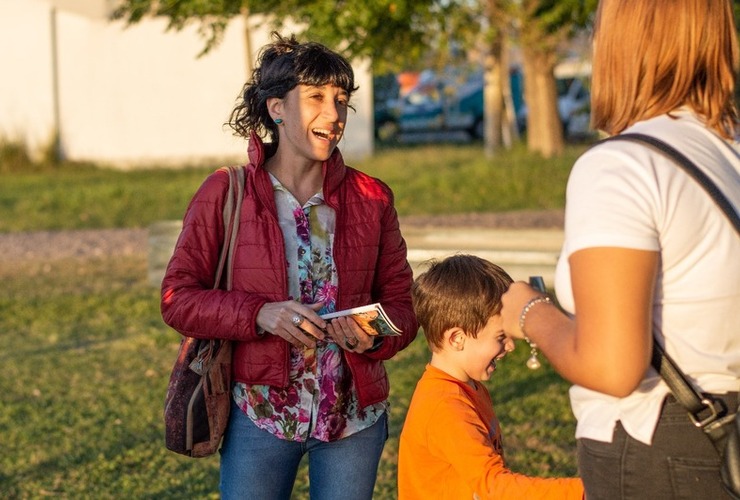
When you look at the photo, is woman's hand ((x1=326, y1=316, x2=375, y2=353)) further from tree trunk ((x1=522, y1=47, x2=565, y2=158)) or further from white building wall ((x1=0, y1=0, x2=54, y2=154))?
white building wall ((x1=0, y1=0, x2=54, y2=154))

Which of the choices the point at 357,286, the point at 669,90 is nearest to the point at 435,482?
the point at 357,286

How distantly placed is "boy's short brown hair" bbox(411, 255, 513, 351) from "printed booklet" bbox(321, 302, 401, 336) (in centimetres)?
11

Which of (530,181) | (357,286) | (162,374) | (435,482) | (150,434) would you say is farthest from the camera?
(530,181)

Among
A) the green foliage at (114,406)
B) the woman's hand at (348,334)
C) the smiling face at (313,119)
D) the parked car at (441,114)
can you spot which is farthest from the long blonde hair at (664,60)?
the parked car at (441,114)

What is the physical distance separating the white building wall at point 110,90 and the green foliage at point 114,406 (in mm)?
14192

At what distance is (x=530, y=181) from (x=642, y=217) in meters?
16.2

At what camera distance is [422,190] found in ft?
59.7

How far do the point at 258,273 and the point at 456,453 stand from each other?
0.78 m

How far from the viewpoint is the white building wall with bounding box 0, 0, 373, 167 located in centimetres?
2509

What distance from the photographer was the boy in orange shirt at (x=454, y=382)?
124 inches

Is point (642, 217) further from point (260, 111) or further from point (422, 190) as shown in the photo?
point (422, 190)

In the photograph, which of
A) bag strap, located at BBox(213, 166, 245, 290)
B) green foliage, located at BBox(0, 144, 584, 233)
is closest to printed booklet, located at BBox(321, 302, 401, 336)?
bag strap, located at BBox(213, 166, 245, 290)

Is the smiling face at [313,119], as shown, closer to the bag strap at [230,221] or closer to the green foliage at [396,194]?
the bag strap at [230,221]

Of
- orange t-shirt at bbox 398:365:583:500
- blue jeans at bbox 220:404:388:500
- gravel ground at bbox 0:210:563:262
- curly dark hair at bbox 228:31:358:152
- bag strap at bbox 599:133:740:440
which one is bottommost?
gravel ground at bbox 0:210:563:262
